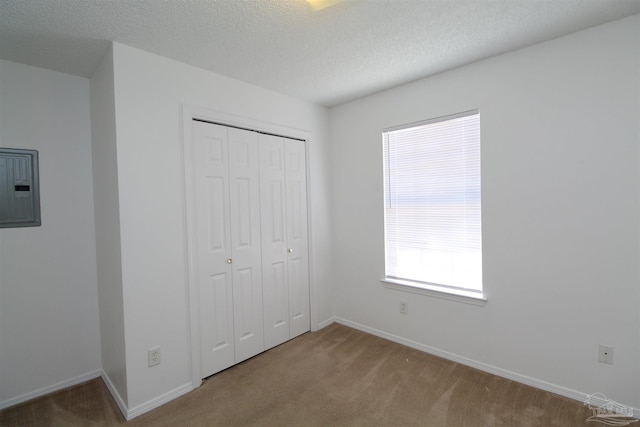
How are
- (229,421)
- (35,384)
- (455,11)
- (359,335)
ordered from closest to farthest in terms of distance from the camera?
(455,11) → (229,421) → (35,384) → (359,335)

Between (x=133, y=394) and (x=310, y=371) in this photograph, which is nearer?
(x=133, y=394)

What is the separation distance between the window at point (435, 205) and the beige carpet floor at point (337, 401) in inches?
28.8

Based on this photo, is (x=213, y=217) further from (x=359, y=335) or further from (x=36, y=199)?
(x=359, y=335)

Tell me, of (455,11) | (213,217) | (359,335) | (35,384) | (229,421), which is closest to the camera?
(455,11)

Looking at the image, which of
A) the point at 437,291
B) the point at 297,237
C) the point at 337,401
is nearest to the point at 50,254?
the point at 297,237

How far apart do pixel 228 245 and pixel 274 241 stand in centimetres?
53

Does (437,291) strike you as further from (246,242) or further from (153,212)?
(153,212)

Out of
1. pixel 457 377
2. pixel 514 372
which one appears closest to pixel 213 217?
pixel 457 377

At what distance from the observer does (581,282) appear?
2084 millimetres

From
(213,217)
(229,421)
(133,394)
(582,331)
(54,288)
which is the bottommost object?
(229,421)

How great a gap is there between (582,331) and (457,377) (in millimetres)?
950

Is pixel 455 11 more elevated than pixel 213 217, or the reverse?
pixel 455 11

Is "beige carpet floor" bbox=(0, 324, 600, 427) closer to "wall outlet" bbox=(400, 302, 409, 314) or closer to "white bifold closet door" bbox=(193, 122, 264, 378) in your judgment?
"white bifold closet door" bbox=(193, 122, 264, 378)

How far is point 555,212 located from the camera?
217cm
